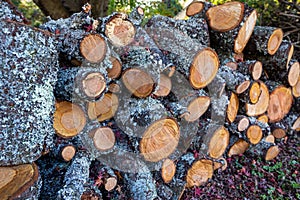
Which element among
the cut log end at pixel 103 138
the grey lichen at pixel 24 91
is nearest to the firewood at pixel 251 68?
the cut log end at pixel 103 138

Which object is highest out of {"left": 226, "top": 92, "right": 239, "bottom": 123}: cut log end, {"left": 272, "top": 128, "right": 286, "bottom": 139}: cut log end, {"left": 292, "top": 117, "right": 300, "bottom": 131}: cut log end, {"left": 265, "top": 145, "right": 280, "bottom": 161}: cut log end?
{"left": 226, "top": 92, "right": 239, "bottom": 123}: cut log end

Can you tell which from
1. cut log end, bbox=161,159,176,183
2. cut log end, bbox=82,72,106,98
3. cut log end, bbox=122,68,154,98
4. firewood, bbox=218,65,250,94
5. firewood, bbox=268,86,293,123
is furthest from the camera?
firewood, bbox=268,86,293,123

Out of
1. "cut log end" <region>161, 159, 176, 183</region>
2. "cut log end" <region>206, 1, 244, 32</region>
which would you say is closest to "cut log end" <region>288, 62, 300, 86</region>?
"cut log end" <region>206, 1, 244, 32</region>

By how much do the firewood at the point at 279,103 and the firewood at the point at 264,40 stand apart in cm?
42

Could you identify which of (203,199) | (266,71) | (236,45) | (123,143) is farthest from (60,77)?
(266,71)

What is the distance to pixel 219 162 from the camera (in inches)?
107

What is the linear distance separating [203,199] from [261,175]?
74 cm

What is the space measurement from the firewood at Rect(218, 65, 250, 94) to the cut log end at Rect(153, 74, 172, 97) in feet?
2.12

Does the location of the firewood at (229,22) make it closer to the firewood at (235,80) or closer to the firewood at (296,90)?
the firewood at (235,80)

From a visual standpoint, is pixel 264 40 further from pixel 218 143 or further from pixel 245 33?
pixel 218 143

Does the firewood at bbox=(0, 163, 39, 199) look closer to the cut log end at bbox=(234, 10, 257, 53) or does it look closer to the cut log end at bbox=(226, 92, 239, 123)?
the cut log end at bbox=(226, 92, 239, 123)

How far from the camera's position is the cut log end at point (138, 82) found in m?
2.00

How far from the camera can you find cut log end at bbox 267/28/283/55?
10.5ft

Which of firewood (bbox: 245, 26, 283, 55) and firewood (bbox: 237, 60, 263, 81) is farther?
firewood (bbox: 245, 26, 283, 55)
